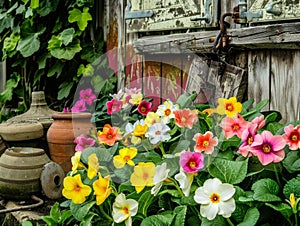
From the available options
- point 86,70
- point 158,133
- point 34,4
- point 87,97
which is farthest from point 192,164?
point 34,4

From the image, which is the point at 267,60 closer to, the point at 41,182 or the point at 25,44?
the point at 41,182

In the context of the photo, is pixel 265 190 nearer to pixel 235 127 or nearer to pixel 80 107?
pixel 235 127

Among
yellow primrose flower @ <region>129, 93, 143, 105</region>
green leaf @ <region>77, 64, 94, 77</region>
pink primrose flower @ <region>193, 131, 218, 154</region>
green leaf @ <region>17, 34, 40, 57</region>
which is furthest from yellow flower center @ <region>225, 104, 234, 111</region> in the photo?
green leaf @ <region>17, 34, 40, 57</region>

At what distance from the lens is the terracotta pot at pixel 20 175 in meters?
3.08

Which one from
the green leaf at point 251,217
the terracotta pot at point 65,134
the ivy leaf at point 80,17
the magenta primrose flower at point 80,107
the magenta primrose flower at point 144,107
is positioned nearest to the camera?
the green leaf at point 251,217

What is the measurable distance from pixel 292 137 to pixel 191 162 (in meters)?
0.28

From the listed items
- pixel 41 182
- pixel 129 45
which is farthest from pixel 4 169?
pixel 129 45

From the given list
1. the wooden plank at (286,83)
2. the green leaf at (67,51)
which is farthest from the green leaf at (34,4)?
the wooden plank at (286,83)

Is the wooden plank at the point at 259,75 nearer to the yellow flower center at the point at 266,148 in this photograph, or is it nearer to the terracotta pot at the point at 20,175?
the yellow flower center at the point at 266,148

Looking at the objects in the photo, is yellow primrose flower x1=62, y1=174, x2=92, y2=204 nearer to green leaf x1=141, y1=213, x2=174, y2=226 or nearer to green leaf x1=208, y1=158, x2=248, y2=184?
green leaf x1=141, y1=213, x2=174, y2=226

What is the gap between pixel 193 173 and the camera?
1.62 m

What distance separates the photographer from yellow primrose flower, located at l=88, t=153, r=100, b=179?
1.83 metres

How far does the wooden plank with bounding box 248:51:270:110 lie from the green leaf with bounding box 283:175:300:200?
101cm

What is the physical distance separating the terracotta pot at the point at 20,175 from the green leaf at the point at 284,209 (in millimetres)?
1875
